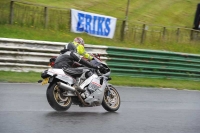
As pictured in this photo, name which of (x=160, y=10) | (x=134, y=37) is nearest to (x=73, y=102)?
(x=134, y=37)

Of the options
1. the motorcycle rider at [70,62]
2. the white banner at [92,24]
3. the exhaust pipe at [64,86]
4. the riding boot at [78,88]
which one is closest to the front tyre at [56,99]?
the exhaust pipe at [64,86]

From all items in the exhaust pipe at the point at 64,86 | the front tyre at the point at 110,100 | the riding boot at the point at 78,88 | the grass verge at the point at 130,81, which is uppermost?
the exhaust pipe at the point at 64,86

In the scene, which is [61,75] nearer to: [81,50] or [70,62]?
[70,62]

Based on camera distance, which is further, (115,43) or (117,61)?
(115,43)

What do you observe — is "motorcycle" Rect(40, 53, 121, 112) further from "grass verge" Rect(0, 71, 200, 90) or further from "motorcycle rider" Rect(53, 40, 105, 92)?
"grass verge" Rect(0, 71, 200, 90)

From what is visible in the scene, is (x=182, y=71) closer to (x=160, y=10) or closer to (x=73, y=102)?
(x=73, y=102)

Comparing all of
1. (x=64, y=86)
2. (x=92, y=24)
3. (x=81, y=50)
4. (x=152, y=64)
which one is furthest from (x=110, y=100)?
(x=92, y=24)

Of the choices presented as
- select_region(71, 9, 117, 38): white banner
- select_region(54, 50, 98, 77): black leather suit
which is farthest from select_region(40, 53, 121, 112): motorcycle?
select_region(71, 9, 117, 38): white banner

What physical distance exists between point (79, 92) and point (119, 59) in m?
7.45

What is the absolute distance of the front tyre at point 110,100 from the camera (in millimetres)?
10125

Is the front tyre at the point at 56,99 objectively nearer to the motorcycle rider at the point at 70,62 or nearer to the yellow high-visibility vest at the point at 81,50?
the motorcycle rider at the point at 70,62

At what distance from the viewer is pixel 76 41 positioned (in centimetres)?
992

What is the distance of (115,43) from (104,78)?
11529 millimetres

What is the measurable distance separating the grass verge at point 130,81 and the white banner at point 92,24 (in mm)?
4583
